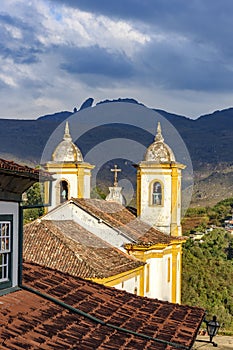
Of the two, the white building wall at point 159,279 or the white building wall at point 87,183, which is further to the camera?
the white building wall at point 87,183

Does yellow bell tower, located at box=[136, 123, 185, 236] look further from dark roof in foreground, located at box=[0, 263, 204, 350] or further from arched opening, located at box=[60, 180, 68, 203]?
dark roof in foreground, located at box=[0, 263, 204, 350]

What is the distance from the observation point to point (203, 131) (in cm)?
6272

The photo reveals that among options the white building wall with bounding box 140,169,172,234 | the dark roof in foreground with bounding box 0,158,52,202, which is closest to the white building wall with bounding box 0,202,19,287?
the dark roof in foreground with bounding box 0,158,52,202

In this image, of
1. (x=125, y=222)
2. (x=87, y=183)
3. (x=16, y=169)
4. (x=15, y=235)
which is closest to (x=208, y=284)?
(x=87, y=183)

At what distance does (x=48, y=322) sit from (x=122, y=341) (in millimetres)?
732

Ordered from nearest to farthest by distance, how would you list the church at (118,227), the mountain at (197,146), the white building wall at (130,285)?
the church at (118,227)
the white building wall at (130,285)
the mountain at (197,146)

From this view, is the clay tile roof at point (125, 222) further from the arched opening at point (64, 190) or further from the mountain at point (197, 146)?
the mountain at point (197, 146)

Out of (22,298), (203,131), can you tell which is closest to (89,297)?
(22,298)

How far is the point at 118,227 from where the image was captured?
66.2ft

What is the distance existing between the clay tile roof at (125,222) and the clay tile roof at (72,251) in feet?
2.36

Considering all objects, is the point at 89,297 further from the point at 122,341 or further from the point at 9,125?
the point at 9,125

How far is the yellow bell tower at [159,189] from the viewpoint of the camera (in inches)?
952

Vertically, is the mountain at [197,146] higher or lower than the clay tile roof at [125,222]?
higher

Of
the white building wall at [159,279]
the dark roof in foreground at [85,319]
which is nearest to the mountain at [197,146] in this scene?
the white building wall at [159,279]
